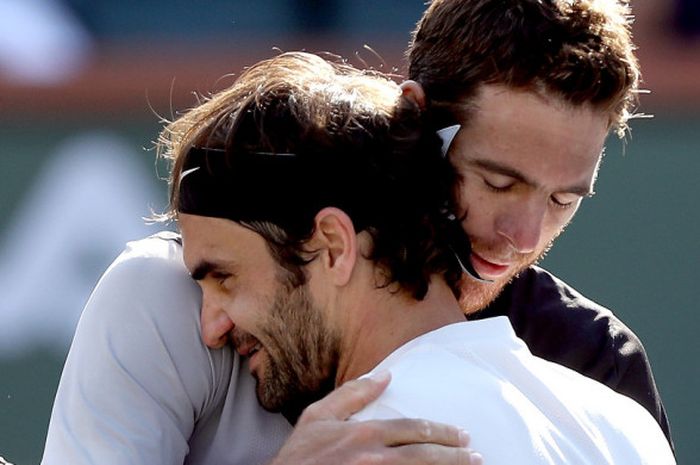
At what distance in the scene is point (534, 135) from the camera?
217cm

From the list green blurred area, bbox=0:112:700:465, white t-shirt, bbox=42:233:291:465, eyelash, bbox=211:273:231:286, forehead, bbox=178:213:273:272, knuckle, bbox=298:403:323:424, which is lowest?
green blurred area, bbox=0:112:700:465

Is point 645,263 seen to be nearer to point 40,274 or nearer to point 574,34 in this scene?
point 40,274

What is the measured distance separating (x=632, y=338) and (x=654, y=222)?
2.05 m

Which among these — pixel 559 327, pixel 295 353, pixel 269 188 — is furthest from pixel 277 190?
pixel 559 327

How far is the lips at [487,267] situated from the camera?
211 centimetres

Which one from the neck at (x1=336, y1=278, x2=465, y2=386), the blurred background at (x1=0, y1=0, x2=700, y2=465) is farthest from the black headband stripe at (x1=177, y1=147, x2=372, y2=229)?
the blurred background at (x1=0, y1=0, x2=700, y2=465)

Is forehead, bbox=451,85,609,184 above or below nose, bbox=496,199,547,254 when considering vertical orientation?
above

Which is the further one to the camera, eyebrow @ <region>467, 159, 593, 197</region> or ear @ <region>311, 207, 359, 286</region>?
eyebrow @ <region>467, 159, 593, 197</region>

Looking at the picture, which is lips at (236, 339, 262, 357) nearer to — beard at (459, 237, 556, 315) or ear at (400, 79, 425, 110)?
beard at (459, 237, 556, 315)

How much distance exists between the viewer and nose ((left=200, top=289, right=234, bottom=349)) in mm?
1938

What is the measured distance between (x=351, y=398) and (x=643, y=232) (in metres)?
3.02

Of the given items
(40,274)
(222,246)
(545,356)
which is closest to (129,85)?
(40,274)

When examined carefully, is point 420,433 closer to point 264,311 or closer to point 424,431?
point 424,431

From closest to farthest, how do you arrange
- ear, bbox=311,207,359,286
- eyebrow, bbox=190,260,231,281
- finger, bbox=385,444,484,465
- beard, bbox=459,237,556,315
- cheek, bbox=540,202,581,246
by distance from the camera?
finger, bbox=385,444,484,465 < ear, bbox=311,207,359,286 < eyebrow, bbox=190,260,231,281 < beard, bbox=459,237,556,315 < cheek, bbox=540,202,581,246
